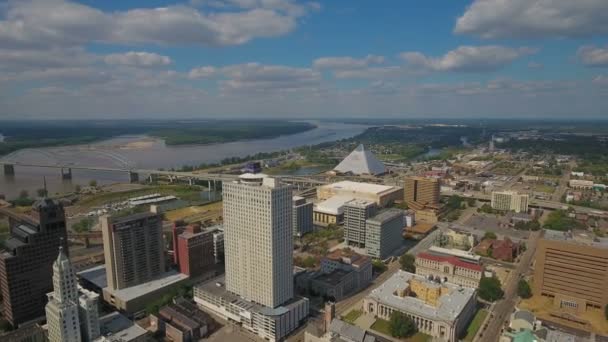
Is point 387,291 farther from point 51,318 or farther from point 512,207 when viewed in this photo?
point 512,207

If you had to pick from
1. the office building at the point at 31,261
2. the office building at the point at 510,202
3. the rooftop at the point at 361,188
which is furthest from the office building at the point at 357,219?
the office building at the point at 510,202

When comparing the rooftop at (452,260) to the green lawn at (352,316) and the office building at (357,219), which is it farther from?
the green lawn at (352,316)

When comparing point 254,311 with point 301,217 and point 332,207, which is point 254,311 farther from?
point 332,207

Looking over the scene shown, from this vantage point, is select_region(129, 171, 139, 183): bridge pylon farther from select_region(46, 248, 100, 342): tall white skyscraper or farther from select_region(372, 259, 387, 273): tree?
select_region(46, 248, 100, 342): tall white skyscraper

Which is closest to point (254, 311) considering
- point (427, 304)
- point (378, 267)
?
point (427, 304)

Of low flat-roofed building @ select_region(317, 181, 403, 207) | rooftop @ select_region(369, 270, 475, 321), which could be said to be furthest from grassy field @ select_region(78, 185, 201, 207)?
rooftop @ select_region(369, 270, 475, 321)
